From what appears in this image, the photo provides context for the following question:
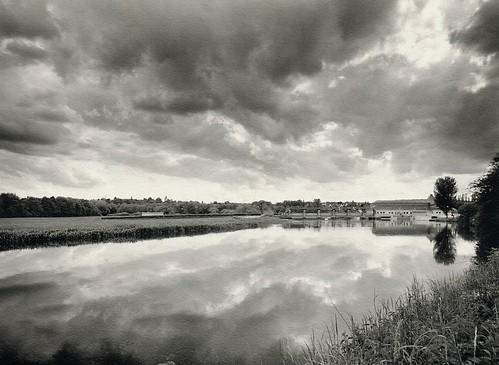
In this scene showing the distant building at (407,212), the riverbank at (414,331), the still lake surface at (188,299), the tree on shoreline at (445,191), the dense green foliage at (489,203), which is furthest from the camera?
the distant building at (407,212)

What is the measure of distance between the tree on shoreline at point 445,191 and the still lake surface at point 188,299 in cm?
8781

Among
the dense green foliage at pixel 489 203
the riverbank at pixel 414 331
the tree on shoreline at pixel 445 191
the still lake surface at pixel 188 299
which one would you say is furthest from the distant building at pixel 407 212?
the riverbank at pixel 414 331

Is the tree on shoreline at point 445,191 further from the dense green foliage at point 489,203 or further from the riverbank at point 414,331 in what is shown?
the riverbank at point 414,331

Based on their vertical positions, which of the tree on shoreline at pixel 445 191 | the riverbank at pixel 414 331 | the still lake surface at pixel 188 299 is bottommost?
the still lake surface at pixel 188 299

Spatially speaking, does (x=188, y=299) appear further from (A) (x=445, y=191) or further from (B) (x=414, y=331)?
(A) (x=445, y=191)

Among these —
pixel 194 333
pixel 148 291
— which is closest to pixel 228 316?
pixel 194 333

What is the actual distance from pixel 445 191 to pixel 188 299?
116113 millimetres

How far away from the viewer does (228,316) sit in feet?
45.8

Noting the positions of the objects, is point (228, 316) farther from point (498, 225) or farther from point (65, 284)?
point (498, 225)

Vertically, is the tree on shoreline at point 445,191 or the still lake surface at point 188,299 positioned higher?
the tree on shoreline at point 445,191

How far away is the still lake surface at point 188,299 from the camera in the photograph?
35.7 feet

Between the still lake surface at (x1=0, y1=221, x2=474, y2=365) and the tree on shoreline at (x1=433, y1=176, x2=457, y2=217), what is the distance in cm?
8781

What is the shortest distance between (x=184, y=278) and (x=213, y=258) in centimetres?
848

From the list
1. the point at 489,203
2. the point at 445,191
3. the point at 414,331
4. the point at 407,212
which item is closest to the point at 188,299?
the point at 414,331
